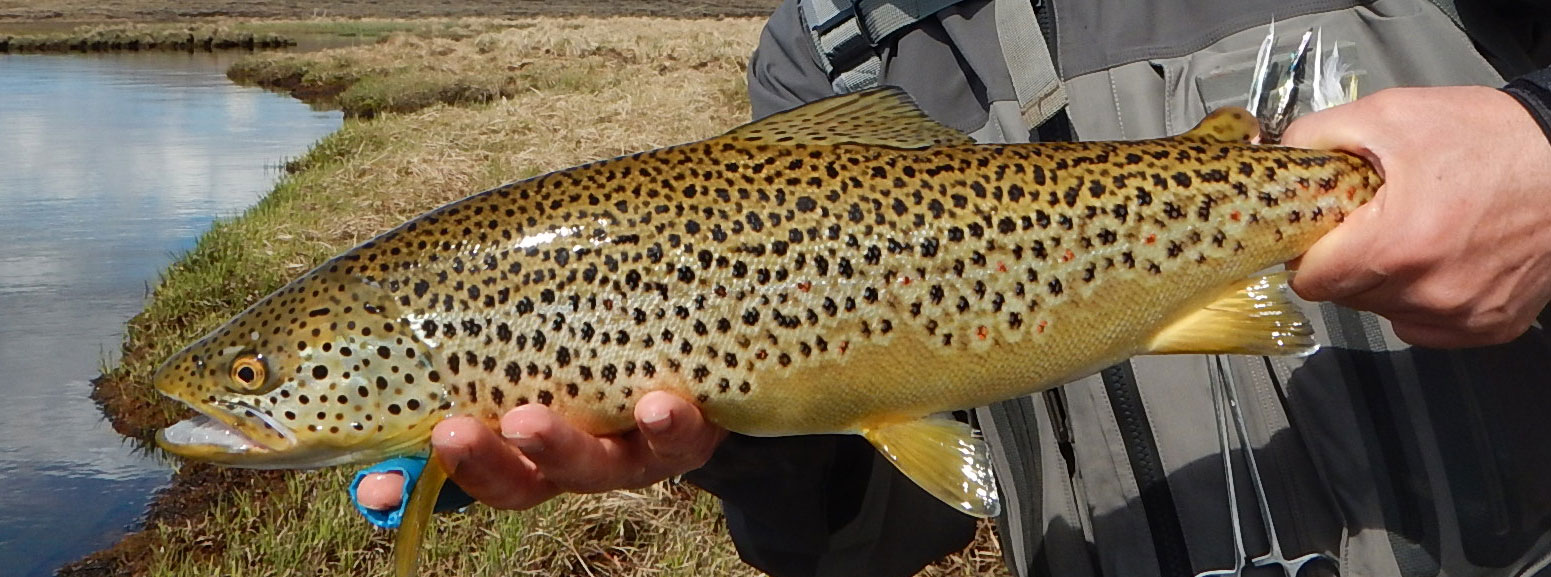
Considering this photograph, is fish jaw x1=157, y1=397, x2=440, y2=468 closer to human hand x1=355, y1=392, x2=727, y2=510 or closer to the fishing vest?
human hand x1=355, y1=392, x2=727, y2=510

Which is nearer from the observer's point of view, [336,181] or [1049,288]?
[1049,288]

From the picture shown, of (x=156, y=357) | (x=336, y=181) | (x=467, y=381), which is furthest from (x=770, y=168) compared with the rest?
(x=336, y=181)

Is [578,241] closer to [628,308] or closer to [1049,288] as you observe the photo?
[628,308]

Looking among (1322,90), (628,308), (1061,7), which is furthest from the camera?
(1061,7)

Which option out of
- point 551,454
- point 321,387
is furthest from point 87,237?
point 551,454

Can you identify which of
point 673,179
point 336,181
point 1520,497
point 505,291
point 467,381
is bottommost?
point 336,181

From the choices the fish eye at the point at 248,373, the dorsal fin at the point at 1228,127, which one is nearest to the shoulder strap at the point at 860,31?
the dorsal fin at the point at 1228,127

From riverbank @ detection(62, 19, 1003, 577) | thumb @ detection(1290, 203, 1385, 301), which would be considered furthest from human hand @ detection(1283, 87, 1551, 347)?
riverbank @ detection(62, 19, 1003, 577)
